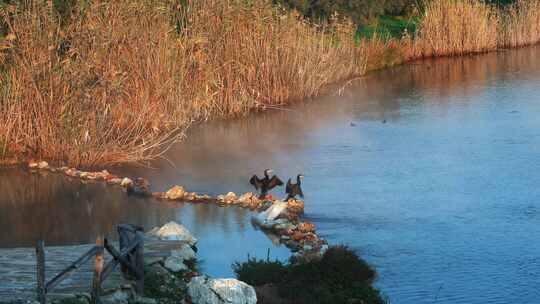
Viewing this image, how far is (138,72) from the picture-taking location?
18391mm

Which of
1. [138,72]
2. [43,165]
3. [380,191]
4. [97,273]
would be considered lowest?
[380,191]

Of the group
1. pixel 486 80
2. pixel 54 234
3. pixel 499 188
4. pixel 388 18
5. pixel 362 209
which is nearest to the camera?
pixel 54 234

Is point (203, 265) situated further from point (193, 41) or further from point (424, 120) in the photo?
point (424, 120)

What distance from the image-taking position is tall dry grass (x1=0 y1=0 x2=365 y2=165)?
16234 mm

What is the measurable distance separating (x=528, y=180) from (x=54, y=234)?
698cm

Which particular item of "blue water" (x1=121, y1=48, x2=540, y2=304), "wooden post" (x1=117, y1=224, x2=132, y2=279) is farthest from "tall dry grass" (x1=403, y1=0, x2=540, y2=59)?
"wooden post" (x1=117, y1=224, x2=132, y2=279)

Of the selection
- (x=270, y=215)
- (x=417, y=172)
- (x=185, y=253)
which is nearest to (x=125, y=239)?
(x=185, y=253)

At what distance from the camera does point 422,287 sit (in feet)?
34.6

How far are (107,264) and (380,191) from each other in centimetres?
647

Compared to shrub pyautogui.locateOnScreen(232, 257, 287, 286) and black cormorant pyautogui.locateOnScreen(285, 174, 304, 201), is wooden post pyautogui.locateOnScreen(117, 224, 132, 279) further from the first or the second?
black cormorant pyautogui.locateOnScreen(285, 174, 304, 201)

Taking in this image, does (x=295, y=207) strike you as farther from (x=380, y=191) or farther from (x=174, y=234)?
(x=174, y=234)

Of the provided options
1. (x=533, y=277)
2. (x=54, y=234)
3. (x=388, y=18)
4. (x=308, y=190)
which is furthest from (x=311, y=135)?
(x=388, y=18)

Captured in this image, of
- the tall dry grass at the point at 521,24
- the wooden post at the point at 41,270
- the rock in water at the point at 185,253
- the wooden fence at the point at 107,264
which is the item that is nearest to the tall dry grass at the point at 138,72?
the rock in water at the point at 185,253

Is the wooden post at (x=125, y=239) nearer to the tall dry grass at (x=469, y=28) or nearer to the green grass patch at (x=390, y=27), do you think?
the green grass patch at (x=390, y=27)
